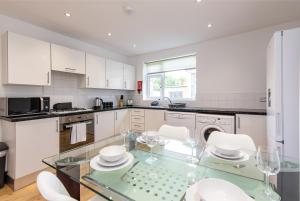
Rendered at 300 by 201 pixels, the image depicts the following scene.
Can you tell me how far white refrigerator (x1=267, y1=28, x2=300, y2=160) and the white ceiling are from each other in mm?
738

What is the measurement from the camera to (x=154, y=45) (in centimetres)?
344

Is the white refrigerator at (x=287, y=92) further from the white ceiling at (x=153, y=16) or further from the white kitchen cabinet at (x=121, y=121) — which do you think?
the white kitchen cabinet at (x=121, y=121)

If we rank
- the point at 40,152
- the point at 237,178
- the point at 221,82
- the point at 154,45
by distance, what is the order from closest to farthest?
the point at 237,178 < the point at 40,152 < the point at 221,82 < the point at 154,45

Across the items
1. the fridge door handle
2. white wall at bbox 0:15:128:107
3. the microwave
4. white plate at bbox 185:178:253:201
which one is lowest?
white plate at bbox 185:178:253:201

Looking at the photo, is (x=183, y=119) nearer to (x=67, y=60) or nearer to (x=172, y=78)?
(x=172, y=78)

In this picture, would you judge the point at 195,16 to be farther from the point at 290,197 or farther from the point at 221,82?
the point at 290,197

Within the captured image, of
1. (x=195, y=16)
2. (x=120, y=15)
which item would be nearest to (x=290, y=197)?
(x=195, y=16)

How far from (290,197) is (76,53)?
3.41 metres

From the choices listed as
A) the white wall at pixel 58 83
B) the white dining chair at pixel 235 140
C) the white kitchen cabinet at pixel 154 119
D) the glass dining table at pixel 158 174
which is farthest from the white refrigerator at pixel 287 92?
the white wall at pixel 58 83

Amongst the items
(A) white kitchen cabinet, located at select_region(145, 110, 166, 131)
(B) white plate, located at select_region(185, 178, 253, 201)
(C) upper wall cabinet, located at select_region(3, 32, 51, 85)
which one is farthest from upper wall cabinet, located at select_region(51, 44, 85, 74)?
(B) white plate, located at select_region(185, 178, 253, 201)

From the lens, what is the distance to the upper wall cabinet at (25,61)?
198cm

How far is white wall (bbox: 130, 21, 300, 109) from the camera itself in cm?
267

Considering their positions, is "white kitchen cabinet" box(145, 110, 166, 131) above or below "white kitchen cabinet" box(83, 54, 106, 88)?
below

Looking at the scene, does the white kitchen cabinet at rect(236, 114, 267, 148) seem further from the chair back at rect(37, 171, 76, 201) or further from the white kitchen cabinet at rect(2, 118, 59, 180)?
the white kitchen cabinet at rect(2, 118, 59, 180)
